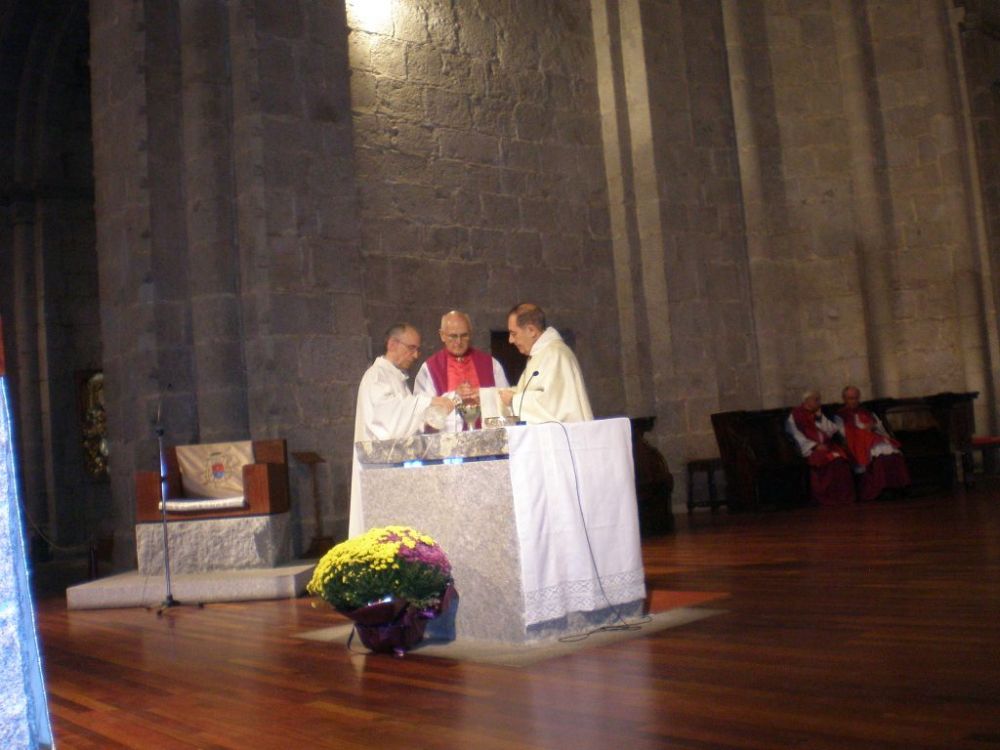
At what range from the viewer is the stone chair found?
727 cm

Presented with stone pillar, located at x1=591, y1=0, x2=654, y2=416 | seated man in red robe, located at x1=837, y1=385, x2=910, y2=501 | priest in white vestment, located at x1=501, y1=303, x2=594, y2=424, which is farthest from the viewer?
stone pillar, located at x1=591, y1=0, x2=654, y2=416

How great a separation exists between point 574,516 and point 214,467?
3.88 meters

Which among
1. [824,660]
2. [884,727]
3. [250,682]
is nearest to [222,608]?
[250,682]

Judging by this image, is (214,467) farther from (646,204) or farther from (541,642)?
(646,204)

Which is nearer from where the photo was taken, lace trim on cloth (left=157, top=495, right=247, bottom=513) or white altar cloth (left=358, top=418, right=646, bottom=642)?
white altar cloth (left=358, top=418, right=646, bottom=642)

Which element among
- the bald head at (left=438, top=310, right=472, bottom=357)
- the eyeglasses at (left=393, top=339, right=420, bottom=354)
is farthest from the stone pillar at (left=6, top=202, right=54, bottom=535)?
the bald head at (left=438, top=310, right=472, bottom=357)

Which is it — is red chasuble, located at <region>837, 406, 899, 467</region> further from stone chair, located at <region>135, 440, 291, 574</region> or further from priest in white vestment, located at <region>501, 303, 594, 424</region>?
priest in white vestment, located at <region>501, 303, 594, 424</region>

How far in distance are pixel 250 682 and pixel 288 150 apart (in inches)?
235

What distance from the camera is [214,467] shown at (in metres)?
7.60

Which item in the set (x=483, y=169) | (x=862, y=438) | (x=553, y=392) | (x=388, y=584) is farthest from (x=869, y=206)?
(x=388, y=584)

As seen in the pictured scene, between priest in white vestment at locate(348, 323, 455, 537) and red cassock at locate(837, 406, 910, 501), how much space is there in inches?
240

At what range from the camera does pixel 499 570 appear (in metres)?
4.38

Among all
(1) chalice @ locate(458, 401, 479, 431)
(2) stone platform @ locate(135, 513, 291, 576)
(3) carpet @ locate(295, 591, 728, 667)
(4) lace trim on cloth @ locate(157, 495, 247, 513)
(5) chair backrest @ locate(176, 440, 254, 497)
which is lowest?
(3) carpet @ locate(295, 591, 728, 667)

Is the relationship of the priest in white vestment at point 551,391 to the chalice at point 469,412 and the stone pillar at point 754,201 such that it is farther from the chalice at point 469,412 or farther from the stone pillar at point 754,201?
the stone pillar at point 754,201
